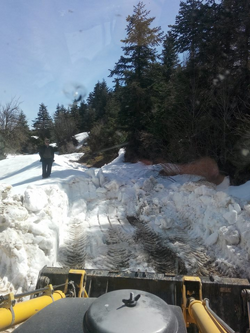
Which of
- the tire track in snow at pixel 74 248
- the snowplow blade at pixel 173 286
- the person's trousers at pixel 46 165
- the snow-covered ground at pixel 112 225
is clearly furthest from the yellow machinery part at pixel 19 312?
the person's trousers at pixel 46 165

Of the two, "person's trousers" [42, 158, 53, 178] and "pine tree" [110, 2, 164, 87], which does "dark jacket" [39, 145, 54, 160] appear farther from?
"pine tree" [110, 2, 164, 87]

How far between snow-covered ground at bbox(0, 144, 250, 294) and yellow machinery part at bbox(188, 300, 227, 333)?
2945 millimetres

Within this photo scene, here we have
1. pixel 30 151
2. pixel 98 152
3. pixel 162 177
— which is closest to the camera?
pixel 162 177

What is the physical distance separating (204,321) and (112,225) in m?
5.58

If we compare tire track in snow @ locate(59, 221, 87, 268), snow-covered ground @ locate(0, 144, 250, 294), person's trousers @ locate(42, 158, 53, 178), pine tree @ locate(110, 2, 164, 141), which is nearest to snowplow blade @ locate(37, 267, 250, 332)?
snow-covered ground @ locate(0, 144, 250, 294)

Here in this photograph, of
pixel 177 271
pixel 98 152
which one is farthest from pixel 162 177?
pixel 98 152

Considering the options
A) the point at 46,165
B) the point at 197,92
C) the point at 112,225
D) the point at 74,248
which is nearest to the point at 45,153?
the point at 46,165

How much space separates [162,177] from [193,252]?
6603 millimetres

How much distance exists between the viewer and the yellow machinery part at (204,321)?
1.99 meters

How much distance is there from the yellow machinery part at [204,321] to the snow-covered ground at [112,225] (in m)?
2.94

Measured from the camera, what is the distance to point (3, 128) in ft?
94.1

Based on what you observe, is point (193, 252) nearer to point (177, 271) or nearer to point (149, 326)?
point (177, 271)

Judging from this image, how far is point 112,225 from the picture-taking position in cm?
765

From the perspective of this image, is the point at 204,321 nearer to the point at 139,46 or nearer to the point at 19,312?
the point at 19,312
